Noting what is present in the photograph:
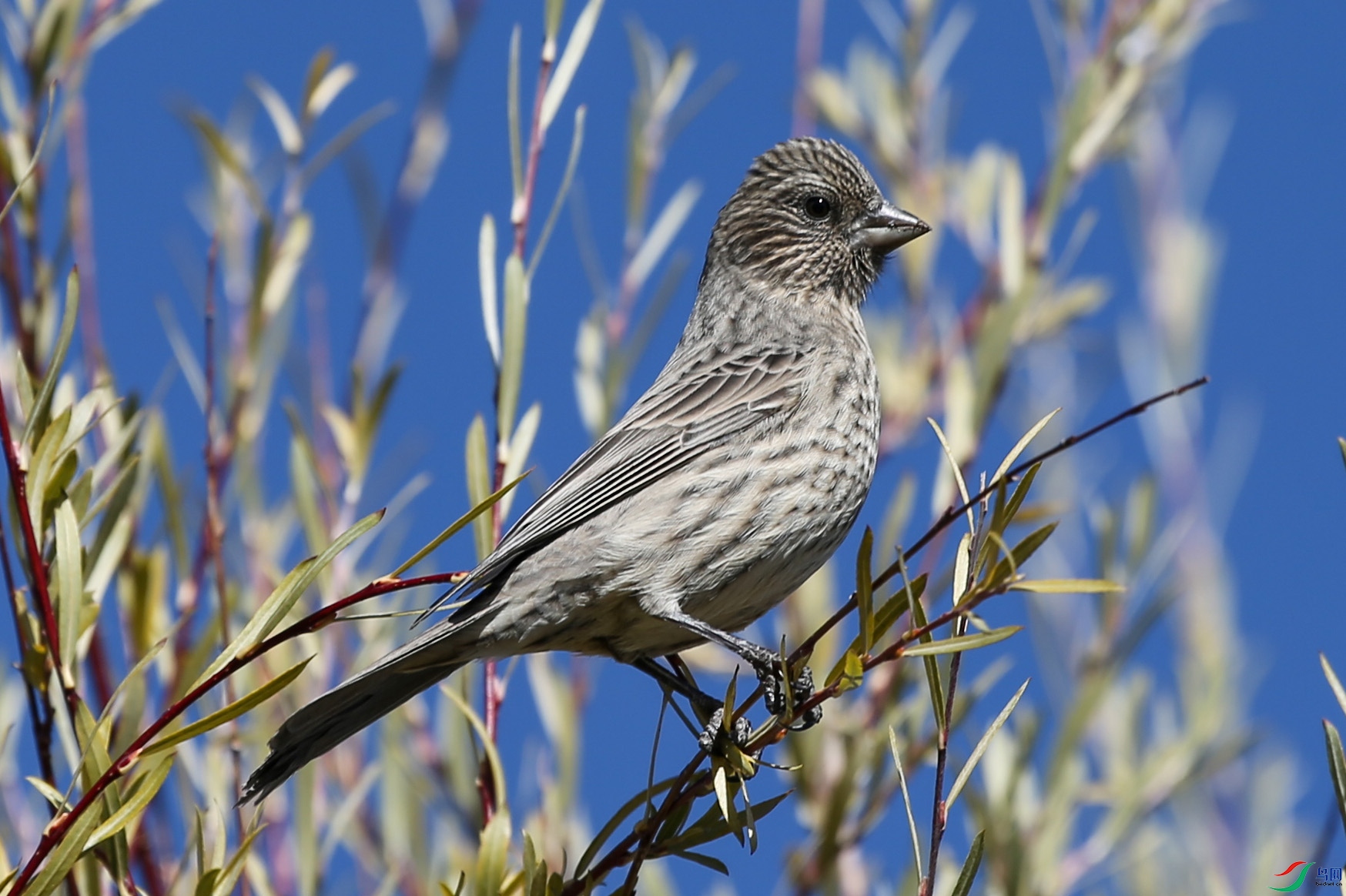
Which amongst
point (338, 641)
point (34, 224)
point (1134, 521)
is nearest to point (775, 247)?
point (1134, 521)

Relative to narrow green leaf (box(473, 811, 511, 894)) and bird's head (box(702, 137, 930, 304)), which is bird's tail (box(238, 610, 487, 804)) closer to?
narrow green leaf (box(473, 811, 511, 894))

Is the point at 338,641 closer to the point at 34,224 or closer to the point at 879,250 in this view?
the point at 34,224

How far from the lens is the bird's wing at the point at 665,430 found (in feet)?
12.5

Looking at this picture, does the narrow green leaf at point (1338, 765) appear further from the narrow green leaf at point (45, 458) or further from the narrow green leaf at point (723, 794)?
the narrow green leaf at point (45, 458)

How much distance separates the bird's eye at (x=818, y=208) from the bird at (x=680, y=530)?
57 centimetres

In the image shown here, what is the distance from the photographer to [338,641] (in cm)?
370

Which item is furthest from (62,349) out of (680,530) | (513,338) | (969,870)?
(680,530)

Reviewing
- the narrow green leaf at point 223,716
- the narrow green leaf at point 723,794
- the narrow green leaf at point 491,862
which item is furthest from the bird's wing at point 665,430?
the narrow green leaf at point 223,716

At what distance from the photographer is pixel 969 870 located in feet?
7.03

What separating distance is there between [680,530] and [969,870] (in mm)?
1815

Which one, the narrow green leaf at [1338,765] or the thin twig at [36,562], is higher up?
the thin twig at [36,562]

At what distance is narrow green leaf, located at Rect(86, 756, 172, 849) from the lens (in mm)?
2055

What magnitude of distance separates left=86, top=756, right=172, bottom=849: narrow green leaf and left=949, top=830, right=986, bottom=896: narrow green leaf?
1056 millimetres

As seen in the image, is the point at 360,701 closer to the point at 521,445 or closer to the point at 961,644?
the point at 521,445
